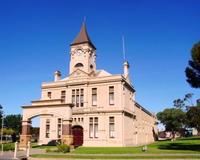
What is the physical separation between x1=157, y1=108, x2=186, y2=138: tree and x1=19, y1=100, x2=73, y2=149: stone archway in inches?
2894

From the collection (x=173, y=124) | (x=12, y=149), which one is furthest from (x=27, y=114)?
(x=173, y=124)

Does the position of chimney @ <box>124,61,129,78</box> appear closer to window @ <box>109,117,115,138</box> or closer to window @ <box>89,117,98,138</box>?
window @ <box>109,117,115,138</box>

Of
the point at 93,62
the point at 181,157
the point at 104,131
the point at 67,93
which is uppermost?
the point at 93,62

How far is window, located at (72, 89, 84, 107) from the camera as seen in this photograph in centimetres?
4862

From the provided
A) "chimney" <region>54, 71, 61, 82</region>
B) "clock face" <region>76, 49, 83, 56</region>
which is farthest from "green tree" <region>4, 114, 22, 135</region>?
"clock face" <region>76, 49, 83, 56</region>

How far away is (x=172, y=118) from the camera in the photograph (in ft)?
348

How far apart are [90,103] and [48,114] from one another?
10.3 metres

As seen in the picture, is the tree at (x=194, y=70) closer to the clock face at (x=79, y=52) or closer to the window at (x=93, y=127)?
the window at (x=93, y=127)

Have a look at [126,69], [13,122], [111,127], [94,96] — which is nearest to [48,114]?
[94,96]

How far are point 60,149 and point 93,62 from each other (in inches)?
937

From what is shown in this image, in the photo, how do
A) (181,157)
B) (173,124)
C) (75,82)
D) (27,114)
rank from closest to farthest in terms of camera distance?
(181,157)
(27,114)
(75,82)
(173,124)

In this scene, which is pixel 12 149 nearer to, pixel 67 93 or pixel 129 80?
pixel 67 93

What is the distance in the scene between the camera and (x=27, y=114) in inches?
1601

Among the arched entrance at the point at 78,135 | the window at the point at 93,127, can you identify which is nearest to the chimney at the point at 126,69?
the window at the point at 93,127
